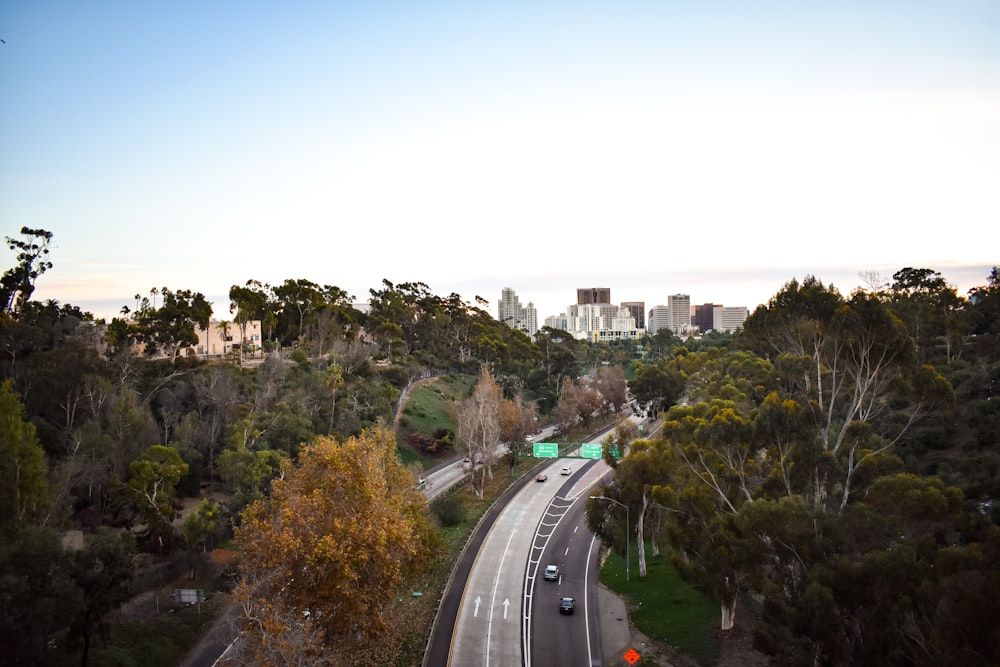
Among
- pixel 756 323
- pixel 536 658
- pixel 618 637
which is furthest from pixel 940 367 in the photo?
pixel 536 658

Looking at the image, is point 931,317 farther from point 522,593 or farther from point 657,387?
point 522,593

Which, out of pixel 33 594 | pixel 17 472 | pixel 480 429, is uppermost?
pixel 17 472

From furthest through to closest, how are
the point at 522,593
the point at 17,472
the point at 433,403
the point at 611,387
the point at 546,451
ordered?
the point at 611,387
the point at 433,403
the point at 546,451
the point at 522,593
the point at 17,472

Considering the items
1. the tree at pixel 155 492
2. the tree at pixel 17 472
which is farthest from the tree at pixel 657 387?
the tree at pixel 17 472

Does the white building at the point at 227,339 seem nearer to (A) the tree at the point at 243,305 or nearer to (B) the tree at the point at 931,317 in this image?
(A) the tree at the point at 243,305

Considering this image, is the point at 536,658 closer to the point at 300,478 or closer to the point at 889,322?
the point at 300,478

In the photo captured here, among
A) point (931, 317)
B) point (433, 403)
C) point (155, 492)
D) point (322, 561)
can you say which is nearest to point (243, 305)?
point (433, 403)

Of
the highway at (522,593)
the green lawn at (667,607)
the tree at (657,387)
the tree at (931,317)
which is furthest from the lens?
the tree at (657,387)
